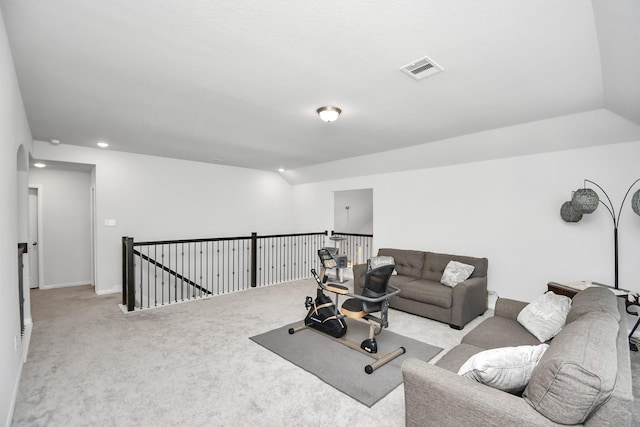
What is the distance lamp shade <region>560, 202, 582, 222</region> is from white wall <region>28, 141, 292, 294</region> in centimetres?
596

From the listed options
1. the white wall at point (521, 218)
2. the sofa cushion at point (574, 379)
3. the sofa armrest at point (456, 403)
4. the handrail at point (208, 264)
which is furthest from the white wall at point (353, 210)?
the sofa cushion at point (574, 379)

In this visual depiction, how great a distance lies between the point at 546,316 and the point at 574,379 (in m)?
1.57

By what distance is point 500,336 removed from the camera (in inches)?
95.1

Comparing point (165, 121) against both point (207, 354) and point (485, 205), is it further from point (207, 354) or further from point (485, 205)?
point (485, 205)

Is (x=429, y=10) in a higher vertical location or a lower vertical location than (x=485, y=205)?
higher

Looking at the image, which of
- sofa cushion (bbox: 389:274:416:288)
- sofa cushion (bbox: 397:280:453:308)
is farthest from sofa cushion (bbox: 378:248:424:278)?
sofa cushion (bbox: 397:280:453:308)

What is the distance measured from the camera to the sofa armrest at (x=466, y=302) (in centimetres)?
373

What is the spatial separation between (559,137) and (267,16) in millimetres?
3840

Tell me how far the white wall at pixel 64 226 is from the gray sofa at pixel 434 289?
18.6 feet

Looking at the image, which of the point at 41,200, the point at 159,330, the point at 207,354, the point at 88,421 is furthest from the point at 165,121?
the point at 41,200

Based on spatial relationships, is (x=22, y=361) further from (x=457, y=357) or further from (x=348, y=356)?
(x=457, y=357)

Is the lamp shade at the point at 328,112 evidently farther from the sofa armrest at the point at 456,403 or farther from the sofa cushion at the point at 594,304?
the sofa cushion at the point at 594,304

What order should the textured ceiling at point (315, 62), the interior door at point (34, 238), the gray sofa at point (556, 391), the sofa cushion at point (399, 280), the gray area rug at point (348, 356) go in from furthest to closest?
the interior door at point (34, 238), the sofa cushion at point (399, 280), the gray area rug at point (348, 356), the textured ceiling at point (315, 62), the gray sofa at point (556, 391)

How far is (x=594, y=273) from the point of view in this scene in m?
3.73
